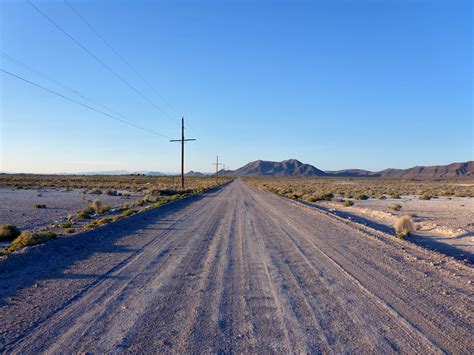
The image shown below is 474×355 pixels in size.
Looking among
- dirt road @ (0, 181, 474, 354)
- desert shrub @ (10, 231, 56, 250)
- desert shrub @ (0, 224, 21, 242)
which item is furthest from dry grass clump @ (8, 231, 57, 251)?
desert shrub @ (0, 224, 21, 242)

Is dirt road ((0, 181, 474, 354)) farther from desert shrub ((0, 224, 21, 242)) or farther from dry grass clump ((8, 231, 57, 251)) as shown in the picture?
desert shrub ((0, 224, 21, 242))

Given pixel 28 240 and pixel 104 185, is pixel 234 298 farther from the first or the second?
pixel 104 185

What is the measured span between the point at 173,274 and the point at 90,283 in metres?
1.91

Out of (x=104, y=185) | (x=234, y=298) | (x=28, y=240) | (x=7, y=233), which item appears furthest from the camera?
(x=104, y=185)

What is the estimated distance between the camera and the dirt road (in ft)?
19.5

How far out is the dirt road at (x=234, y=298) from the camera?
5.93 m

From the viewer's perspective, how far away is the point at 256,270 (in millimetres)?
10508

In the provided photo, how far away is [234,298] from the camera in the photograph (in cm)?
804

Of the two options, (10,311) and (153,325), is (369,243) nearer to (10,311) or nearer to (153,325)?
(153,325)

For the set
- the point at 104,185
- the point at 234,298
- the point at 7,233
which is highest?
the point at 104,185

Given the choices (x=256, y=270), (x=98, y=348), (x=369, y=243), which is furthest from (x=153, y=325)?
(x=369, y=243)

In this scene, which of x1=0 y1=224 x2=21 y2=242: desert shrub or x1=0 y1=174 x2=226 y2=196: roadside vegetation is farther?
x1=0 y1=174 x2=226 y2=196: roadside vegetation

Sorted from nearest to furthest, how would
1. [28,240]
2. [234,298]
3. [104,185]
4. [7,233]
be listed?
[234,298] → [28,240] → [7,233] → [104,185]

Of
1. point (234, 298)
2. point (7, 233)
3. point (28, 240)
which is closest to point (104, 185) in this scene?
point (7, 233)
